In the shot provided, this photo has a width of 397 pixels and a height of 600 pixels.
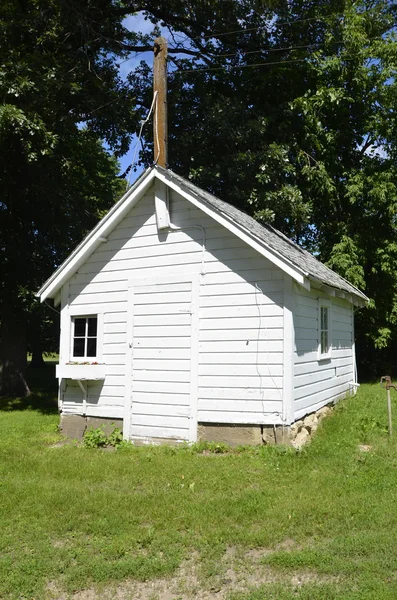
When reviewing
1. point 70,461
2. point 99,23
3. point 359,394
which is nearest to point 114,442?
point 70,461

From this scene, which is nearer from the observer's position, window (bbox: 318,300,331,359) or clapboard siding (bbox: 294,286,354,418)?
clapboard siding (bbox: 294,286,354,418)

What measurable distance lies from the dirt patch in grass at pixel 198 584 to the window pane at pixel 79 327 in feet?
21.8

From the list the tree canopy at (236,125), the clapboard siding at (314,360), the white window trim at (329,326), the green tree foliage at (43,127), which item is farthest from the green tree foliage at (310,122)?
the white window trim at (329,326)

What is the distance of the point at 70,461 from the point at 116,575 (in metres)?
4.02

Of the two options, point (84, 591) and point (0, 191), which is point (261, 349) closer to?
point (84, 591)

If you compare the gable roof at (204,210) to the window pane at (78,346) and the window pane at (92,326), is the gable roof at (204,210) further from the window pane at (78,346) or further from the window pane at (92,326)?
the window pane at (78,346)

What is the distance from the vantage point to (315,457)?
8055mm

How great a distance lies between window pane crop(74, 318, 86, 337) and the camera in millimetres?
10773

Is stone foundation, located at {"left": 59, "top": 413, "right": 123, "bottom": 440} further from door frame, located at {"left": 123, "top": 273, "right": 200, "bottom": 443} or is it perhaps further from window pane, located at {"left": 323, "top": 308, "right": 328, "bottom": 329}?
window pane, located at {"left": 323, "top": 308, "right": 328, "bottom": 329}

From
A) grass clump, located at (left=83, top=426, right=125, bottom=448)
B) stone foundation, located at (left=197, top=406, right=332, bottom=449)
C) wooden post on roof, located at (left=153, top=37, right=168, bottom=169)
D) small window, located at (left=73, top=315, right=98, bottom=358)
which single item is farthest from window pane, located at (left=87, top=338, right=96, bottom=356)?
wooden post on roof, located at (left=153, top=37, right=168, bottom=169)

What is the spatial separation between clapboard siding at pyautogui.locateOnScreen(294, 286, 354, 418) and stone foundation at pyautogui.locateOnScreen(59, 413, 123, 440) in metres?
3.57

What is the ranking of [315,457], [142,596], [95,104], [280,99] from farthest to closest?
[280,99] → [95,104] → [315,457] → [142,596]

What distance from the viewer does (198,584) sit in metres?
4.41

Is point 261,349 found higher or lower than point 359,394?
higher
